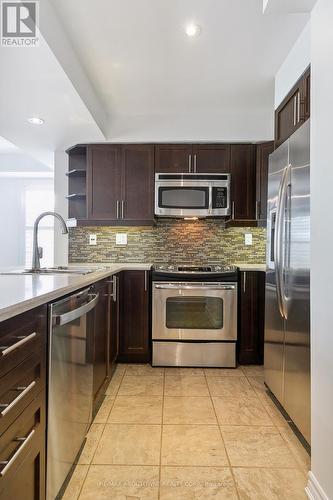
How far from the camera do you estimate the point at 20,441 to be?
1.03 metres

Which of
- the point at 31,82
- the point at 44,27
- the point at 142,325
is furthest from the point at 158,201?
the point at 44,27

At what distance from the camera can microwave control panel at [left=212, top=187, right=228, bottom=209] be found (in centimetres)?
339

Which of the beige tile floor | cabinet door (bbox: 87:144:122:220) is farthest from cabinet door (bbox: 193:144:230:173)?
the beige tile floor

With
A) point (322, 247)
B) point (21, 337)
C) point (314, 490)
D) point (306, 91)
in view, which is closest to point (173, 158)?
point (306, 91)

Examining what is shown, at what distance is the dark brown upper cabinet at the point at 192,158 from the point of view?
136 inches

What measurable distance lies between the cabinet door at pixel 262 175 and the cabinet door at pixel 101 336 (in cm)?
169

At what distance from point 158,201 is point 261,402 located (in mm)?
1975

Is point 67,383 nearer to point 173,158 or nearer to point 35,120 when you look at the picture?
point 35,120

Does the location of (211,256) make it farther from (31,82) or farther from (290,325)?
(31,82)

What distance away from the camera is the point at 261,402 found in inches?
97.2

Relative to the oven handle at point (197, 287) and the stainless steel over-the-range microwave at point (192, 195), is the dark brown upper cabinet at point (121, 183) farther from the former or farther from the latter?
the oven handle at point (197, 287)

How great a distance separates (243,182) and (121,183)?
1.22 m

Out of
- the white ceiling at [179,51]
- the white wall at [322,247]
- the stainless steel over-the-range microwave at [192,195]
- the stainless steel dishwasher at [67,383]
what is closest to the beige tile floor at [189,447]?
the stainless steel dishwasher at [67,383]

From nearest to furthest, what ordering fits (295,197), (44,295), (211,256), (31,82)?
(44,295) → (295,197) → (31,82) → (211,256)
